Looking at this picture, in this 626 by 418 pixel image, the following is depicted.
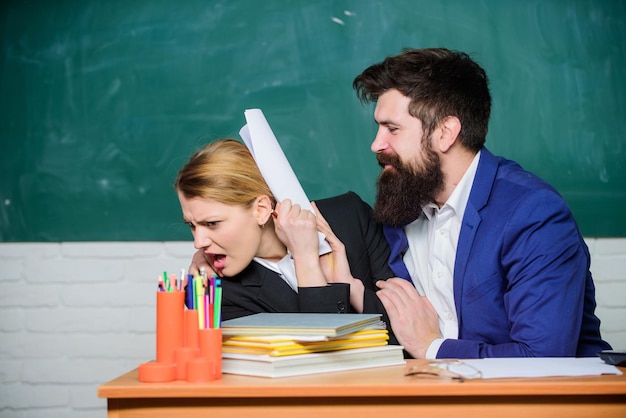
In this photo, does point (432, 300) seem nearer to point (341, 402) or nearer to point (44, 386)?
point (341, 402)

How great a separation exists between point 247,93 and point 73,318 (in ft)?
3.80

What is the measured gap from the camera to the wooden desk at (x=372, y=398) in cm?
128

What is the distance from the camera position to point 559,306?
1.86m

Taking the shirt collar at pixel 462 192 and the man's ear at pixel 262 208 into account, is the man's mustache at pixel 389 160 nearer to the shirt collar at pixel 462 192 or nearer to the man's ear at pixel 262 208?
the shirt collar at pixel 462 192

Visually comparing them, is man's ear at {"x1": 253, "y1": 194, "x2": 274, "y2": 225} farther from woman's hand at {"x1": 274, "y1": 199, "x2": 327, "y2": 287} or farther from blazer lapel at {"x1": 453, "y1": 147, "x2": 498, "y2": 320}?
blazer lapel at {"x1": 453, "y1": 147, "x2": 498, "y2": 320}

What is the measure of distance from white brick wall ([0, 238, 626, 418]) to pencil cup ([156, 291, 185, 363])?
66.6 inches

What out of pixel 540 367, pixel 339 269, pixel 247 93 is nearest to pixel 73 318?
pixel 247 93

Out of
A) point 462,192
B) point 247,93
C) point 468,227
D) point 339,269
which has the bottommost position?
point 339,269

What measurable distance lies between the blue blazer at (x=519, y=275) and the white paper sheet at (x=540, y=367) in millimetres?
365

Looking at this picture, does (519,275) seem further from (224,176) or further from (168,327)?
(168,327)

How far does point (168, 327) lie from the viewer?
1378 millimetres

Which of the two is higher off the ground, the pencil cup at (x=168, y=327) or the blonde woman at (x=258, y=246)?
the blonde woman at (x=258, y=246)

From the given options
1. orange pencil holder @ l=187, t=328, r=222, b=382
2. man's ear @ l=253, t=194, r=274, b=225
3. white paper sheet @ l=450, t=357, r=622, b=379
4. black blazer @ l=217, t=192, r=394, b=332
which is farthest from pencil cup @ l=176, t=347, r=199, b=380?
man's ear @ l=253, t=194, r=274, b=225

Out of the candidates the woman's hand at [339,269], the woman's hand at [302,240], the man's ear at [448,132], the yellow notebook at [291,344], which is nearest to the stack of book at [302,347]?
the yellow notebook at [291,344]
